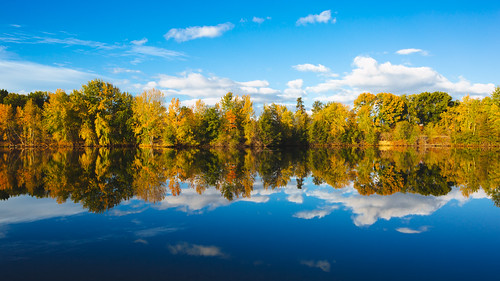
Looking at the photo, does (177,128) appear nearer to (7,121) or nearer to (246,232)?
(7,121)

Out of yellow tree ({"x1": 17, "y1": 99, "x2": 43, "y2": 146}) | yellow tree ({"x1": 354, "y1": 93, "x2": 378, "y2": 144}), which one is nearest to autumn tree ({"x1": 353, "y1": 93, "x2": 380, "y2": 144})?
yellow tree ({"x1": 354, "y1": 93, "x2": 378, "y2": 144})

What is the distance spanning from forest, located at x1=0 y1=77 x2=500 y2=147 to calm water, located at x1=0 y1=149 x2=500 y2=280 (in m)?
46.1

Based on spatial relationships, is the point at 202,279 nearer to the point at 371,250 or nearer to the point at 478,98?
the point at 371,250

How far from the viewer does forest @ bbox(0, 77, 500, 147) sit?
183ft

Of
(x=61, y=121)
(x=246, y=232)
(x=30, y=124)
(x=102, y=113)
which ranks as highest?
(x=102, y=113)

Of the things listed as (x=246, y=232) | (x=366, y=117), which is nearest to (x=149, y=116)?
(x=366, y=117)

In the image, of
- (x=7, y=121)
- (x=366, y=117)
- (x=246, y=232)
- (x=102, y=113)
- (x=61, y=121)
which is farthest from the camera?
(x=366, y=117)

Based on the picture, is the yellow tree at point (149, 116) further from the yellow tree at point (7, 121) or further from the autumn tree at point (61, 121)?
the yellow tree at point (7, 121)

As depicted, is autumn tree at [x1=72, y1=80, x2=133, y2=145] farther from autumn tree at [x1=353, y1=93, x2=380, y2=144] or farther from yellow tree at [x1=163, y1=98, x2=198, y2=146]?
autumn tree at [x1=353, y1=93, x2=380, y2=144]

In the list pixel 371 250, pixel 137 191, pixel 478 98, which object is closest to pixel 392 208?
pixel 371 250

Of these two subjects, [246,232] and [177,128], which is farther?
[177,128]

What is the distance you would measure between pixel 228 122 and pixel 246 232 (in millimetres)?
56734

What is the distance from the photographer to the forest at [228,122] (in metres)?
55.8

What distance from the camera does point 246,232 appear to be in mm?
7555
